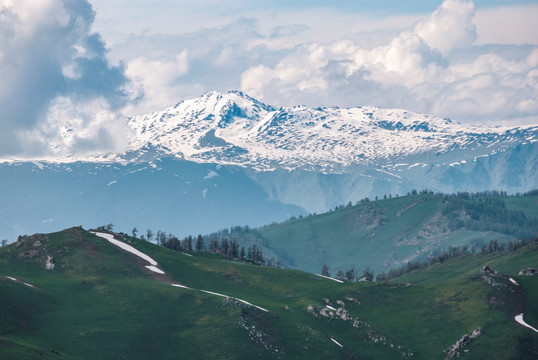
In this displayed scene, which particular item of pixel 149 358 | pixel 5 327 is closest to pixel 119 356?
pixel 149 358

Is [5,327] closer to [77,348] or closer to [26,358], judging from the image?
[77,348]

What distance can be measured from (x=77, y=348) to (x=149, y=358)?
56.3ft

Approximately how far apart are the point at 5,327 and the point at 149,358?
35.2 meters

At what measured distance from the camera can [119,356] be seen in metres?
198

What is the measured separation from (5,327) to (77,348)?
18.3m

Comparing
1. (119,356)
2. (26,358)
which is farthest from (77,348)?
(26,358)

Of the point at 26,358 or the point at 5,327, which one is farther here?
the point at 5,327

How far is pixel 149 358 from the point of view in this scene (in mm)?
199625

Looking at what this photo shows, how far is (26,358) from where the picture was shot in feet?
552

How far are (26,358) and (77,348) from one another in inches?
1151

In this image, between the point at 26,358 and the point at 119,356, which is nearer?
the point at 26,358

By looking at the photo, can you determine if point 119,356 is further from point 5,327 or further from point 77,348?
point 5,327

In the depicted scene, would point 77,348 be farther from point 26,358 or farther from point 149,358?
point 26,358

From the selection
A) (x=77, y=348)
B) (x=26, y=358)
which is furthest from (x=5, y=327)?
(x=26, y=358)
